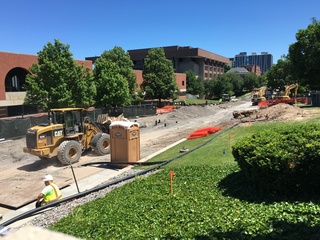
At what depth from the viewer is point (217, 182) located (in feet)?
28.6

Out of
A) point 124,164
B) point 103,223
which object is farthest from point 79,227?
point 124,164

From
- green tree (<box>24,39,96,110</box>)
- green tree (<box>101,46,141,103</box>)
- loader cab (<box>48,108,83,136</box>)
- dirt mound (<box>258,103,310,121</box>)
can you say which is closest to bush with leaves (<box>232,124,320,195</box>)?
loader cab (<box>48,108,83,136</box>)

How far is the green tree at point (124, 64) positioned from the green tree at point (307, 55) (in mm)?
23779

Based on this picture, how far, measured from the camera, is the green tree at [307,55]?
1420 inches

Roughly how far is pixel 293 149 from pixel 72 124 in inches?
550

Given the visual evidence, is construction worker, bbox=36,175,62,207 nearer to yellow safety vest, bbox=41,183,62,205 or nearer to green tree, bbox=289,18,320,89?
yellow safety vest, bbox=41,183,62,205

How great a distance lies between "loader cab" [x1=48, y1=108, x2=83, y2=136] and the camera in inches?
685

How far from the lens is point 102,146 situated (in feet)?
63.7

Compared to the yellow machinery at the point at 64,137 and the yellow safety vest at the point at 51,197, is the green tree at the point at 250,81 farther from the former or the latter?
the yellow safety vest at the point at 51,197

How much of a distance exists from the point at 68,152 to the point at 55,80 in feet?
45.5

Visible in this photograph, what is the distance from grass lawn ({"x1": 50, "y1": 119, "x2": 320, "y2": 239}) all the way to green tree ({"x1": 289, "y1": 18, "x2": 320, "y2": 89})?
106 feet

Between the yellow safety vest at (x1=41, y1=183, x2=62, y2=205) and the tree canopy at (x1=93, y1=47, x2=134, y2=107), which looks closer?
the yellow safety vest at (x1=41, y1=183, x2=62, y2=205)

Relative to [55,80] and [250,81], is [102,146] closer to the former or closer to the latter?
[55,80]

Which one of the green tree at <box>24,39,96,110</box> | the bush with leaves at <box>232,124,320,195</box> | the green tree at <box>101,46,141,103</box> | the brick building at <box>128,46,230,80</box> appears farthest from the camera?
the brick building at <box>128,46,230,80</box>
